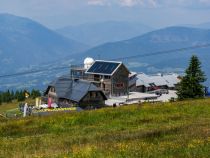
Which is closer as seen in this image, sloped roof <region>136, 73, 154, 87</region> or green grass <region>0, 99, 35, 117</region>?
green grass <region>0, 99, 35, 117</region>

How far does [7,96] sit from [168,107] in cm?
8687

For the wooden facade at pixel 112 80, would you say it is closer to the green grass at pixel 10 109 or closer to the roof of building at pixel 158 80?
the green grass at pixel 10 109

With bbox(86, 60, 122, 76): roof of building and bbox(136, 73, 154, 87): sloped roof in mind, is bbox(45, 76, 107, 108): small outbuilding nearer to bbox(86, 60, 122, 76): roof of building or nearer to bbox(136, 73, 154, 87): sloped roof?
bbox(86, 60, 122, 76): roof of building

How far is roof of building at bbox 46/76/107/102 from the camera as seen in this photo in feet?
260

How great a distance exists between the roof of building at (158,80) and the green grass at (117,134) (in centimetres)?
8713

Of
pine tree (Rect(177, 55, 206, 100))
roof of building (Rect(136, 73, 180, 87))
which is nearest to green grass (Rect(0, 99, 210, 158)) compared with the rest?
pine tree (Rect(177, 55, 206, 100))

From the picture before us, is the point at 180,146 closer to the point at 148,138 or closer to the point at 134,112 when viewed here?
the point at 148,138

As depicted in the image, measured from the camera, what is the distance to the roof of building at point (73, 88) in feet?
260

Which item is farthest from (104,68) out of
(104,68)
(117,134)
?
(117,134)

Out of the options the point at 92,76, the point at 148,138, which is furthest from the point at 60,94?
the point at 148,138

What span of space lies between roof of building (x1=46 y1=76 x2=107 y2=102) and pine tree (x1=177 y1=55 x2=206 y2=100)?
20735 mm

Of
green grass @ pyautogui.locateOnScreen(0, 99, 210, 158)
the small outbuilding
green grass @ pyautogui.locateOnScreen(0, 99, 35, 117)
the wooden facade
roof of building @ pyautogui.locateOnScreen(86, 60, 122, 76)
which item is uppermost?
roof of building @ pyautogui.locateOnScreen(86, 60, 122, 76)

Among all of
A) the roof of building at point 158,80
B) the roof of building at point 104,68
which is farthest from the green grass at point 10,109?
the roof of building at point 158,80

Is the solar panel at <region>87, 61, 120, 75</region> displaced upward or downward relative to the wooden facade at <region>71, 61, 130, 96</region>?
upward
